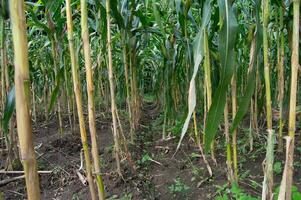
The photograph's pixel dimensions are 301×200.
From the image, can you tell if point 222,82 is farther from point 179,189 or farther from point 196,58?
point 179,189

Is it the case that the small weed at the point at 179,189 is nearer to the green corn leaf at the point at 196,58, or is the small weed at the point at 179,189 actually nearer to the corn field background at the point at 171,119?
the corn field background at the point at 171,119

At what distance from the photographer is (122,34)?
2.59 meters

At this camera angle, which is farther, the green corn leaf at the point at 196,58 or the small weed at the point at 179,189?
the small weed at the point at 179,189

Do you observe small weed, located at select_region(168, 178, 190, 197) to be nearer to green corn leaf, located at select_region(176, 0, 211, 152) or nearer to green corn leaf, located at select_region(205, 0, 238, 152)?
green corn leaf, located at select_region(176, 0, 211, 152)

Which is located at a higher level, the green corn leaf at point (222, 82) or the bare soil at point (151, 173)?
the green corn leaf at point (222, 82)

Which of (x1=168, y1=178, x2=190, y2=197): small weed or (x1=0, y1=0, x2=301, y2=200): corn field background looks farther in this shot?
(x1=168, y1=178, x2=190, y2=197): small weed

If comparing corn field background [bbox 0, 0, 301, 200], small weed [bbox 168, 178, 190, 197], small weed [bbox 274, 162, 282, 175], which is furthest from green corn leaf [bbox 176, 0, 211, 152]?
small weed [bbox 274, 162, 282, 175]

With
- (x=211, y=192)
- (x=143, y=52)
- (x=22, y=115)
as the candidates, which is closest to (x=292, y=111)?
(x=22, y=115)

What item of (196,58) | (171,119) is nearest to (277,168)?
(196,58)

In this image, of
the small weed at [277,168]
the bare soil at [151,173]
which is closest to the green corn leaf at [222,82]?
the bare soil at [151,173]

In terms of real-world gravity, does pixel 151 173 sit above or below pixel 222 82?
below

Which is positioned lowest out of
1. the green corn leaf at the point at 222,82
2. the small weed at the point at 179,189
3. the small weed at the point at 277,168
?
the small weed at the point at 179,189

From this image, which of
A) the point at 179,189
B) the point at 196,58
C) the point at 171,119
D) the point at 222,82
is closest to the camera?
the point at 222,82

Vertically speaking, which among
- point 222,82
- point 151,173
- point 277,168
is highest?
point 222,82
